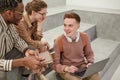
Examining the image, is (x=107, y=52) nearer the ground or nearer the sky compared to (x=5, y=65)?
nearer the ground

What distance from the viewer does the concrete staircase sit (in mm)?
2629

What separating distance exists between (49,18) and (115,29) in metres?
1.14

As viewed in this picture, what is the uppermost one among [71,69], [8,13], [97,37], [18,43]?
[8,13]

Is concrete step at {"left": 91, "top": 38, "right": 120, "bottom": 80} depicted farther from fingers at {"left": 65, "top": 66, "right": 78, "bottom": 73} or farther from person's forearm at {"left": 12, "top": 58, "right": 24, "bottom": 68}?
person's forearm at {"left": 12, "top": 58, "right": 24, "bottom": 68}

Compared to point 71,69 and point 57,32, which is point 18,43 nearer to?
point 71,69

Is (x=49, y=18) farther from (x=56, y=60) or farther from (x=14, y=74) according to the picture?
(x=14, y=74)

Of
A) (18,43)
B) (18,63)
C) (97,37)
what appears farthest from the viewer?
(97,37)

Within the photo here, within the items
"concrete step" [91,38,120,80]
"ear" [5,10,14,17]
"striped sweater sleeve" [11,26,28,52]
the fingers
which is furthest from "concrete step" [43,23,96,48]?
"ear" [5,10,14,17]

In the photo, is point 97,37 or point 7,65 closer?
point 7,65

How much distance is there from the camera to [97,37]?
3646mm

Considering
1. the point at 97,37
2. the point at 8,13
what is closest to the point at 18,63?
the point at 8,13

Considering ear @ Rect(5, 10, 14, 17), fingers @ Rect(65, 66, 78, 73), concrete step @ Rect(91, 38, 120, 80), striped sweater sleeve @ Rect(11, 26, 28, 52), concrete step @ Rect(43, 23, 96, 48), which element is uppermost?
ear @ Rect(5, 10, 14, 17)

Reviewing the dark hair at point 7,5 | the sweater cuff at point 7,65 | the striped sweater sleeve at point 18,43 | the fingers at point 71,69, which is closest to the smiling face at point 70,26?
the fingers at point 71,69

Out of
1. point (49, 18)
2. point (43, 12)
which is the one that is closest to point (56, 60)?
point (43, 12)
